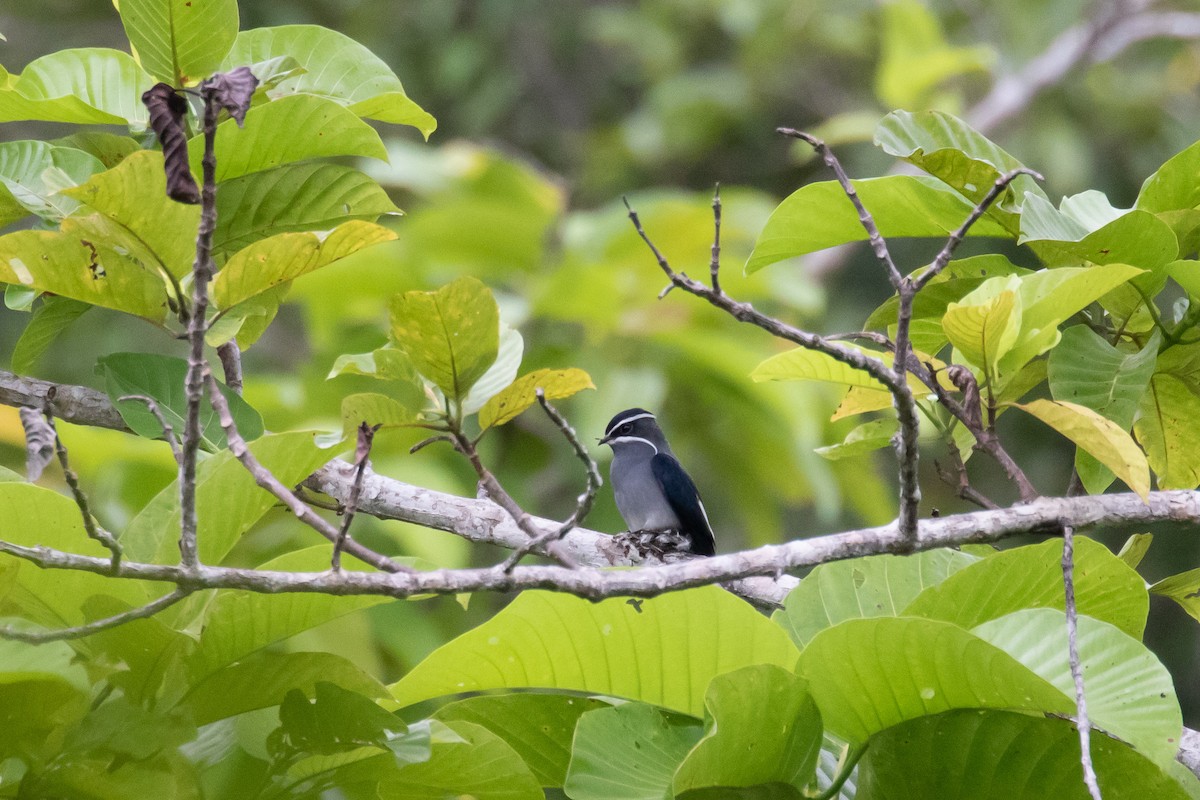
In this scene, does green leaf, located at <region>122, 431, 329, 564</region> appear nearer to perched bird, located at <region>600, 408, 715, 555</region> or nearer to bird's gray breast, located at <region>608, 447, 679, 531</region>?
perched bird, located at <region>600, 408, 715, 555</region>

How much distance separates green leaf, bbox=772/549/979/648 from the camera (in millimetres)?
1421

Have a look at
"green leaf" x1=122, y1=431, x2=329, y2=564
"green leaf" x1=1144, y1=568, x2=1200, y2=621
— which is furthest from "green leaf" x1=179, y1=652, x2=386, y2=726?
"green leaf" x1=1144, y1=568, x2=1200, y2=621

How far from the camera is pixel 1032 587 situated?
131 cm

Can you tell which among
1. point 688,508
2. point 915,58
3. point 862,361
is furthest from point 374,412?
point 915,58

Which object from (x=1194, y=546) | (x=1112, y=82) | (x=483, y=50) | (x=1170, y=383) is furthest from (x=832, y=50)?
(x=1170, y=383)

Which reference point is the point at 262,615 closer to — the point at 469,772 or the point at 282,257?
the point at 469,772

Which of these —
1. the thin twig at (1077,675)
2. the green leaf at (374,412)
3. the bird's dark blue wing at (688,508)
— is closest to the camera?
the thin twig at (1077,675)

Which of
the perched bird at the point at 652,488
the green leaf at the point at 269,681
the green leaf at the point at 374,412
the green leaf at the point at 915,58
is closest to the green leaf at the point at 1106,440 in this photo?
the green leaf at the point at 374,412

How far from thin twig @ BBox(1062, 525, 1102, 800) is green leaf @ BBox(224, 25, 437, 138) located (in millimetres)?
1079

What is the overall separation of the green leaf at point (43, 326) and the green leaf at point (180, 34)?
0.36m

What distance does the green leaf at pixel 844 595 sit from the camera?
1.42m

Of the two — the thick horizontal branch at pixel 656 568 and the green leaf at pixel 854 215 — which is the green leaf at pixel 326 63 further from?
the thick horizontal branch at pixel 656 568

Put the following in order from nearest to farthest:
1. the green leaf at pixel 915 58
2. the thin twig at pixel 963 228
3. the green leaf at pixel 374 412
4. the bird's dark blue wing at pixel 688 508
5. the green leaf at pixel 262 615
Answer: the thin twig at pixel 963 228 → the green leaf at pixel 262 615 → the green leaf at pixel 374 412 → the bird's dark blue wing at pixel 688 508 → the green leaf at pixel 915 58

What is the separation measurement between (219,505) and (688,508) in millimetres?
2086
